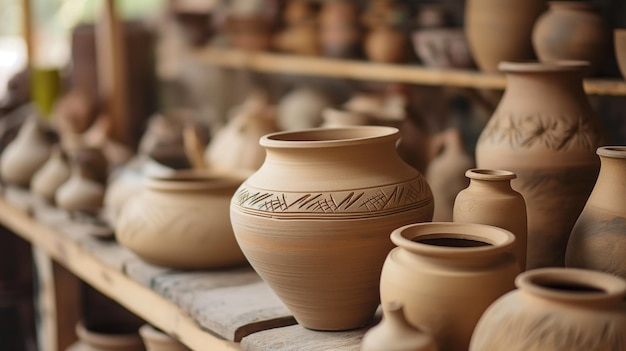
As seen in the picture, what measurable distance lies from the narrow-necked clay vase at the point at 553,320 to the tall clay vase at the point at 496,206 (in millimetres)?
270

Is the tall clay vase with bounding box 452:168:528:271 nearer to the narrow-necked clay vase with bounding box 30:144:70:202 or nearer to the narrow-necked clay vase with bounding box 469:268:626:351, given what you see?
the narrow-necked clay vase with bounding box 469:268:626:351

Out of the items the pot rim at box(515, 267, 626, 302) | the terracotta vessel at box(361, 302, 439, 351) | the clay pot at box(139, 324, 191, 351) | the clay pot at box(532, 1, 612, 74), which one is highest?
the clay pot at box(532, 1, 612, 74)

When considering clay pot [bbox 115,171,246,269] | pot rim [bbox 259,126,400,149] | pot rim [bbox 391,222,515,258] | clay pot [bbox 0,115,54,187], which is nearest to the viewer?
pot rim [bbox 391,222,515,258]

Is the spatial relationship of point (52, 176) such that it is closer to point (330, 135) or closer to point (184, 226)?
point (184, 226)

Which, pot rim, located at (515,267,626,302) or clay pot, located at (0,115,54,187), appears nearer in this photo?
pot rim, located at (515,267,626,302)

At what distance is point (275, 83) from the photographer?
12.6ft

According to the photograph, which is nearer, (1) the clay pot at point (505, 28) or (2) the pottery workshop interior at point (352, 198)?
(2) the pottery workshop interior at point (352, 198)

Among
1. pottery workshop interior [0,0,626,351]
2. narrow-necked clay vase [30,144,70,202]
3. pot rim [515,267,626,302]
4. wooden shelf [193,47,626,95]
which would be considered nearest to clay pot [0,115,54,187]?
pottery workshop interior [0,0,626,351]

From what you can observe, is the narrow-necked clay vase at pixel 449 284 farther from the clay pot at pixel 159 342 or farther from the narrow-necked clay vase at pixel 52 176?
the narrow-necked clay vase at pixel 52 176

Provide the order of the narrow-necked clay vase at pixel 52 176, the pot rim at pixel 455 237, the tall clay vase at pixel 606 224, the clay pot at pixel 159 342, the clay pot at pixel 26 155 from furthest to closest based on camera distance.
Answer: the clay pot at pixel 26 155, the narrow-necked clay vase at pixel 52 176, the clay pot at pixel 159 342, the tall clay vase at pixel 606 224, the pot rim at pixel 455 237

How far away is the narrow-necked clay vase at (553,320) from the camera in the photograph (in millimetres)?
959

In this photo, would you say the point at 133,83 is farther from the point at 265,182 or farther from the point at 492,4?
the point at 265,182

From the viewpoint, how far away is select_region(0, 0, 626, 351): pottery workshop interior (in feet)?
3.65

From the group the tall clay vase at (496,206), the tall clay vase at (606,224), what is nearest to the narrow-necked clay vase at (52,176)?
the tall clay vase at (496,206)
